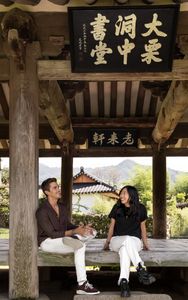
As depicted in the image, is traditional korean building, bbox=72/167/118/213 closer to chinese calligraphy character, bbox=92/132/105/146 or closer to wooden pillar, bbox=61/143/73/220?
wooden pillar, bbox=61/143/73/220

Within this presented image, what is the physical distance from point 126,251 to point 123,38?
2.10 meters

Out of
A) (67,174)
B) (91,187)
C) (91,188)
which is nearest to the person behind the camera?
(67,174)

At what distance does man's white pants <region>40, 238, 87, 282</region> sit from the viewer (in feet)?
14.8

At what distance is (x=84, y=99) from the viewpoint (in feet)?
31.6

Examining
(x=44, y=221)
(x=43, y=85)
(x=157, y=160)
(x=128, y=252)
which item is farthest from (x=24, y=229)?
(x=157, y=160)

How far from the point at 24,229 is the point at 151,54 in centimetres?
217

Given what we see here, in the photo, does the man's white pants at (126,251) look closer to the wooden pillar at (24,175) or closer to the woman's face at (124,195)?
the woman's face at (124,195)

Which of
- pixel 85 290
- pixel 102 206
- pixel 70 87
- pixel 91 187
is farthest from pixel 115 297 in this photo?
pixel 91 187

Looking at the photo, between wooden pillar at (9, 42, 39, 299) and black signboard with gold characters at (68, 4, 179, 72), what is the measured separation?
20.8 inches

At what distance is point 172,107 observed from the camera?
7.11 meters

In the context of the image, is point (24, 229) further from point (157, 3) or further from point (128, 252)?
point (157, 3)

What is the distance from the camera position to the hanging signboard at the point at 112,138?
1027cm

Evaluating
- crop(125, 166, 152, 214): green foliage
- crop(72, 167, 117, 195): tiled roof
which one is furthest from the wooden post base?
crop(72, 167, 117, 195): tiled roof

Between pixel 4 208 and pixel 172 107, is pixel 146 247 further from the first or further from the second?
pixel 4 208
